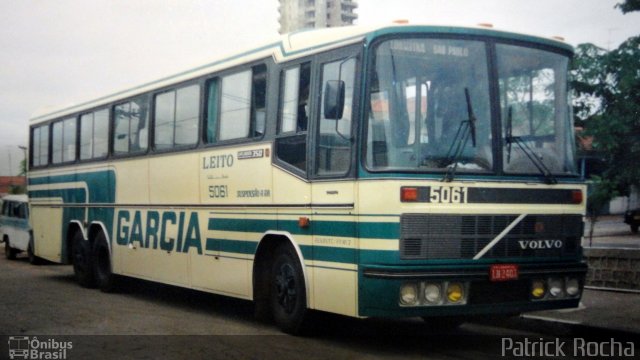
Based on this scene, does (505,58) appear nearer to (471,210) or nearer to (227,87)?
(471,210)

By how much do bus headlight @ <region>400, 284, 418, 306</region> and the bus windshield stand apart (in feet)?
3.66

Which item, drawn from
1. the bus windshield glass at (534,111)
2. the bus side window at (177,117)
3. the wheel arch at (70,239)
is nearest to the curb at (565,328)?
the bus windshield glass at (534,111)

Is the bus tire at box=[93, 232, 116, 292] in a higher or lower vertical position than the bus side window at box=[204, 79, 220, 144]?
lower

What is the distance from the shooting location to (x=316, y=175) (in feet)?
30.9

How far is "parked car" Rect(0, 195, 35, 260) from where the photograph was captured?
82.6 feet

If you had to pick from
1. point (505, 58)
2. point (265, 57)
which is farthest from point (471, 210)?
point (265, 57)

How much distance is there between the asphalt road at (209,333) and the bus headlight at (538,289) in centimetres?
70

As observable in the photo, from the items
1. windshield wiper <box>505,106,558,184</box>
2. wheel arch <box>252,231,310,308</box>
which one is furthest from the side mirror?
wheel arch <box>252,231,310,308</box>

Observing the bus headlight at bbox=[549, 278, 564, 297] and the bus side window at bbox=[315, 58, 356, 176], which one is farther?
the bus headlight at bbox=[549, 278, 564, 297]

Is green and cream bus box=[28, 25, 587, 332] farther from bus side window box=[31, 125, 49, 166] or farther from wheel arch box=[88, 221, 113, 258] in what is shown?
bus side window box=[31, 125, 49, 166]

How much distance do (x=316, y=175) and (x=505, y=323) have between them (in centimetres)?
323

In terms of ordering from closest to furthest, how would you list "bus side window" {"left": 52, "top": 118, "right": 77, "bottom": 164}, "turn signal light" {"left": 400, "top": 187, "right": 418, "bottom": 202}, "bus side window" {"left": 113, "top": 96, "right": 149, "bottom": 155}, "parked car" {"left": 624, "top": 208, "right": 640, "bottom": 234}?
"turn signal light" {"left": 400, "top": 187, "right": 418, "bottom": 202}, "bus side window" {"left": 113, "top": 96, "right": 149, "bottom": 155}, "bus side window" {"left": 52, "top": 118, "right": 77, "bottom": 164}, "parked car" {"left": 624, "top": 208, "right": 640, "bottom": 234}

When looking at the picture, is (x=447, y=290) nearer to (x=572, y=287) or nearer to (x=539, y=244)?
(x=539, y=244)

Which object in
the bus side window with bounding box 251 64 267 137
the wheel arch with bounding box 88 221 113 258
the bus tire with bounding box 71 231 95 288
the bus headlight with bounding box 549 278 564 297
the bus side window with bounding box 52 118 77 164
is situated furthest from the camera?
the bus side window with bounding box 52 118 77 164
